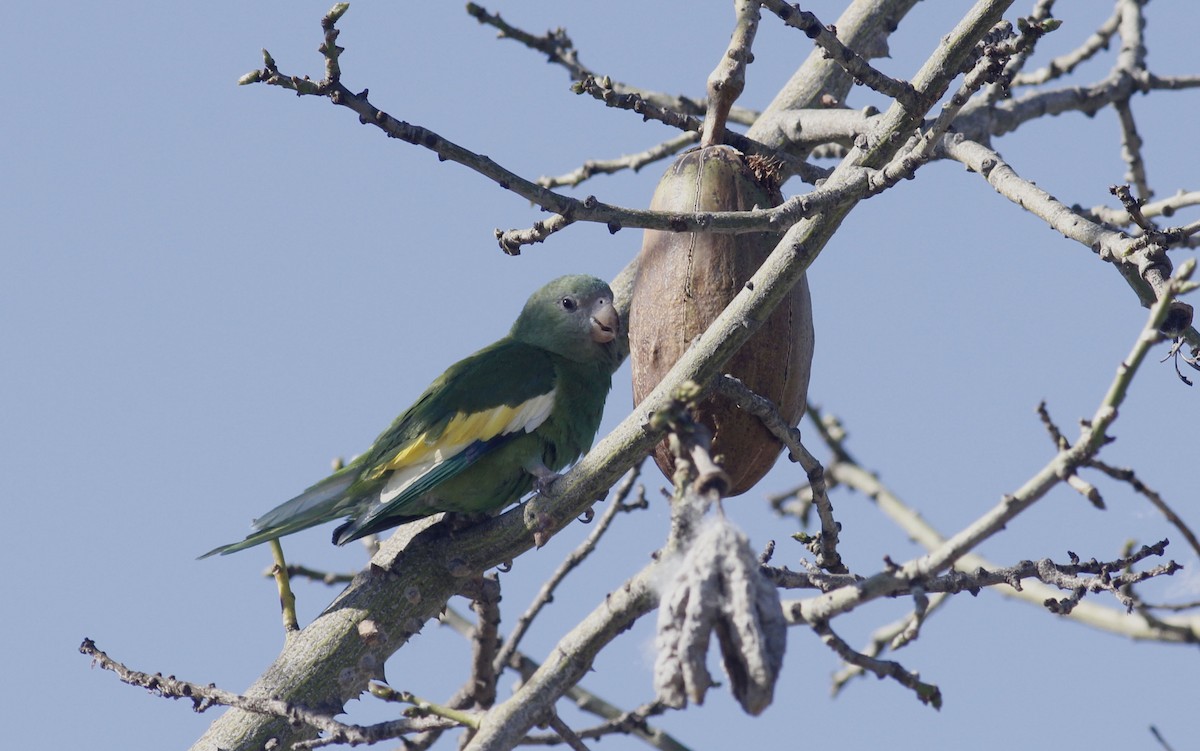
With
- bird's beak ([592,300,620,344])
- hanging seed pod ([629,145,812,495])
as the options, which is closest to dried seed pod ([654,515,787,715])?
hanging seed pod ([629,145,812,495])

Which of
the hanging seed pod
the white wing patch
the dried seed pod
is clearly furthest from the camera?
the white wing patch

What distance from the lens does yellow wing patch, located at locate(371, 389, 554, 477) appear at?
5.53 m

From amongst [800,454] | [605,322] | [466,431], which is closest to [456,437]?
[466,431]

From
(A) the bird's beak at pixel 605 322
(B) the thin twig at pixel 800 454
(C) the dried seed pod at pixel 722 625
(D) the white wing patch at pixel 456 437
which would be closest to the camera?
(C) the dried seed pod at pixel 722 625

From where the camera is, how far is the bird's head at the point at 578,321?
19.6 ft

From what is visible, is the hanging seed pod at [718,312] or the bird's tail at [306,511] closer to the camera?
the hanging seed pod at [718,312]

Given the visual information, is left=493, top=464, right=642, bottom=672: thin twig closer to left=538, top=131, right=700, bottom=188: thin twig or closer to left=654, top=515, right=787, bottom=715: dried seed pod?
left=538, top=131, right=700, bottom=188: thin twig

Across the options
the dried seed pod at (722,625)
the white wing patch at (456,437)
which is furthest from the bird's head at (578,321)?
the dried seed pod at (722,625)

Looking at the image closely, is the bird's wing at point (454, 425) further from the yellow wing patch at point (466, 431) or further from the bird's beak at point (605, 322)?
the bird's beak at point (605, 322)

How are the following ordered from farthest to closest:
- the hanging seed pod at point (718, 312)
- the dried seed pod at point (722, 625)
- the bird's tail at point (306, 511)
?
the bird's tail at point (306, 511) < the hanging seed pod at point (718, 312) < the dried seed pod at point (722, 625)

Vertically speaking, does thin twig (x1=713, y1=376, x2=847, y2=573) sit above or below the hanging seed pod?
below

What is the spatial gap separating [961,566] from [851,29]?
8.49 ft

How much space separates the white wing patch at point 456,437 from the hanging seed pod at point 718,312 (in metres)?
1.24

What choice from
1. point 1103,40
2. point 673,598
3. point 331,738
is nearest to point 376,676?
point 331,738
